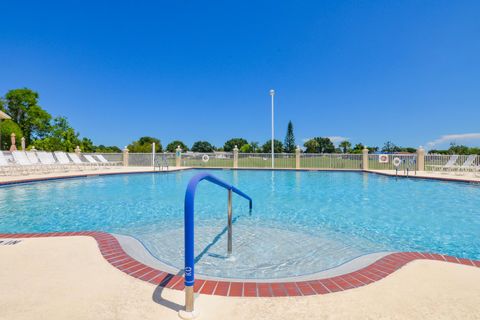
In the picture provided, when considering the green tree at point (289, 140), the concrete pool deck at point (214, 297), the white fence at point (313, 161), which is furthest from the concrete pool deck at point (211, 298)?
the green tree at point (289, 140)

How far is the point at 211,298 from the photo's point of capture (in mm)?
2055

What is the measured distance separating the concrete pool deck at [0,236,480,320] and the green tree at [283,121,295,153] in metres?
77.0

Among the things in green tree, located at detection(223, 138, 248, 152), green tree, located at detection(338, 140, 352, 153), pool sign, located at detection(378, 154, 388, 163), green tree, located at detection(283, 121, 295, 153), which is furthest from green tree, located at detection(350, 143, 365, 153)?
pool sign, located at detection(378, 154, 388, 163)

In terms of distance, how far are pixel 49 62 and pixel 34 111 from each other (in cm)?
2478

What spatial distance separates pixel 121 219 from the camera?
5.96 metres

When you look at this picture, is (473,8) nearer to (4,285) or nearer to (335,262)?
(335,262)

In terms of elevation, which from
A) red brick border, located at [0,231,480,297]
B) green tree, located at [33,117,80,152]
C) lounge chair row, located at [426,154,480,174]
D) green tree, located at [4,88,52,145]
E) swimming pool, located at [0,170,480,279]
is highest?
green tree, located at [4,88,52,145]

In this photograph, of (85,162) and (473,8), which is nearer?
(473,8)

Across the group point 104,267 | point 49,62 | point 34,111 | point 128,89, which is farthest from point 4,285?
point 34,111

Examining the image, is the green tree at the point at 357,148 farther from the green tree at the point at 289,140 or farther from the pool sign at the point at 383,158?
the pool sign at the point at 383,158

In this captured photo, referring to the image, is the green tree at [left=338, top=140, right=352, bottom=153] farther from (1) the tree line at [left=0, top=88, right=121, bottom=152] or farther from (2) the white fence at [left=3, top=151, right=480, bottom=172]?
(1) the tree line at [left=0, top=88, right=121, bottom=152]

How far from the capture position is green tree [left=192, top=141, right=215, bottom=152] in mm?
111000

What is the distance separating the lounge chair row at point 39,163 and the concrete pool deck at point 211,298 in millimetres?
15247

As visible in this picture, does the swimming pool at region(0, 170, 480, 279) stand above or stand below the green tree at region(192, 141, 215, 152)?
below
